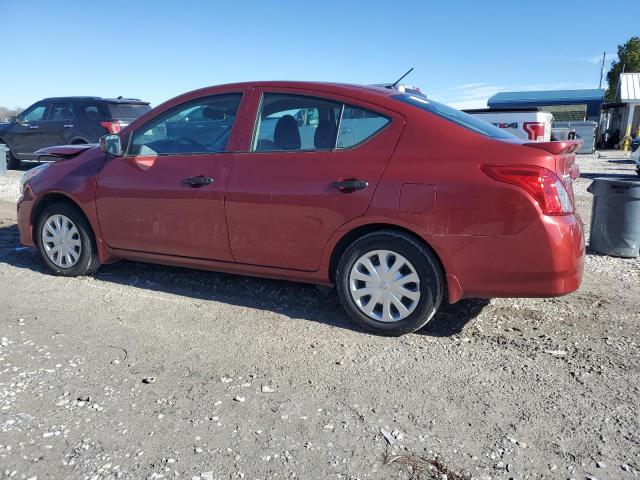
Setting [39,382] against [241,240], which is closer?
[39,382]

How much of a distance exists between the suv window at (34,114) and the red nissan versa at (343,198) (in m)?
11.0

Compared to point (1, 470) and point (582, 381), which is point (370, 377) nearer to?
point (582, 381)

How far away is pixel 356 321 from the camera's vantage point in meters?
4.02

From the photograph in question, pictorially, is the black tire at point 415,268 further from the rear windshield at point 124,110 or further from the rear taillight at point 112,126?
the rear windshield at point 124,110

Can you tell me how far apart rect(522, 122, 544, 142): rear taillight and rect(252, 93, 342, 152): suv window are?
34.8 ft

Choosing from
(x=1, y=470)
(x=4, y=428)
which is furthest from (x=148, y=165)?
(x=1, y=470)

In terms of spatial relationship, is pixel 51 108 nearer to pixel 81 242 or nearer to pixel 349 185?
pixel 81 242

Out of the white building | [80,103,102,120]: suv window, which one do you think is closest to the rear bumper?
[80,103,102,120]: suv window

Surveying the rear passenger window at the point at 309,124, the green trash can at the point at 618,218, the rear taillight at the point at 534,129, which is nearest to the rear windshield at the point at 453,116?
the rear passenger window at the point at 309,124

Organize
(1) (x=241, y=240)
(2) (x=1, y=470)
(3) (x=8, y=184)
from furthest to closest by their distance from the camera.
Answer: (3) (x=8, y=184)
(1) (x=241, y=240)
(2) (x=1, y=470)

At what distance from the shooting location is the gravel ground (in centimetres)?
253

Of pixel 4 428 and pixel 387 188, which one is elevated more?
pixel 387 188

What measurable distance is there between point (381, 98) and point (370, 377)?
A: 1.98m

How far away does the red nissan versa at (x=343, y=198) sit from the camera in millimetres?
3514
